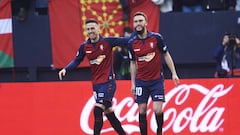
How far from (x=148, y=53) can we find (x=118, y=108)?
88.3 inches

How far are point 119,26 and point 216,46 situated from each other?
→ 230 cm

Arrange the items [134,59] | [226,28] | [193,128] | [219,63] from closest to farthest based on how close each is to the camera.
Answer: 1. [134,59]
2. [193,128]
3. [219,63]
4. [226,28]

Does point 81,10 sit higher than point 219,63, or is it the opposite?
point 81,10

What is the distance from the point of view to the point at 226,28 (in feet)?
48.2

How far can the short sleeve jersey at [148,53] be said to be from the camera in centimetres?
988

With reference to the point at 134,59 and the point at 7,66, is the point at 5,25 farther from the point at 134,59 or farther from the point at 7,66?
the point at 134,59

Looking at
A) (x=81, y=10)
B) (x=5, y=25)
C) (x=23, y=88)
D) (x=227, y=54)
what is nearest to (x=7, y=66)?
(x=5, y=25)

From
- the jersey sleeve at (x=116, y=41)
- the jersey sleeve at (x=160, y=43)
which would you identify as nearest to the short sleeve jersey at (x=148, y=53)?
the jersey sleeve at (x=160, y=43)

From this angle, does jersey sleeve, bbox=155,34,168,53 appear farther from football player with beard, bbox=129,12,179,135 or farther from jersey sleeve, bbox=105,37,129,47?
jersey sleeve, bbox=105,37,129,47

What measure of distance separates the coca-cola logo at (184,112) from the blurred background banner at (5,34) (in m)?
3.92

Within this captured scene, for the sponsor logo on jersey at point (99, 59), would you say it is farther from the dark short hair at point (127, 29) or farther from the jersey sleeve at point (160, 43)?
the dark short hair at point (127, 29)

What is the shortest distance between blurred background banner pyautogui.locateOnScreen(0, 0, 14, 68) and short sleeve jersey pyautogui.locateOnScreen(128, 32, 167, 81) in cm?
569

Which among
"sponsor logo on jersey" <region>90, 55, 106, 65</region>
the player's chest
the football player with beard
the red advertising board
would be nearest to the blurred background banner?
the red advertising board

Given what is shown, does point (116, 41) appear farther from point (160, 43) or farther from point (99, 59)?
point (160, 43)
